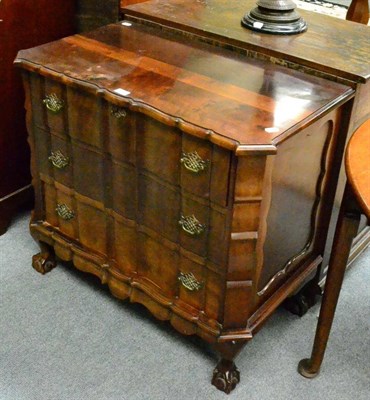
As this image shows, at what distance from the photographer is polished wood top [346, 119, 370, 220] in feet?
4.09

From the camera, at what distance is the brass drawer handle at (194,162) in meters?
1.45

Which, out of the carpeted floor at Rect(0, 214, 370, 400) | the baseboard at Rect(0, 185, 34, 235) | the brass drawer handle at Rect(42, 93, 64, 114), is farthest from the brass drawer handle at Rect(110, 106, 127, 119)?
the baseboard at Rect(0, 185, 34, 235)

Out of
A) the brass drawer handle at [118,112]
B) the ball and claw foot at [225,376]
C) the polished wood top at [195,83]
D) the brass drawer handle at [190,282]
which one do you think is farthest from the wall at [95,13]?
the ball and claw foot at [225,376]

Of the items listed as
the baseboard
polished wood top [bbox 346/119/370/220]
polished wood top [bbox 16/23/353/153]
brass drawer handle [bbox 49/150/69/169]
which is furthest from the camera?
the baseboard

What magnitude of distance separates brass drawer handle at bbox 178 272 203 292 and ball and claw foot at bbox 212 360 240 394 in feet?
0.72

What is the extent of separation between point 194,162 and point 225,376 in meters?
0.61

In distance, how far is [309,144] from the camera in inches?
62.3

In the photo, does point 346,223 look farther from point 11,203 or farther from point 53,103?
point 11,203

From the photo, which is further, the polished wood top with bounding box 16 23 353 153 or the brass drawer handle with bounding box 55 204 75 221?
the brass drawer handle with bounding box 55 204 75 221

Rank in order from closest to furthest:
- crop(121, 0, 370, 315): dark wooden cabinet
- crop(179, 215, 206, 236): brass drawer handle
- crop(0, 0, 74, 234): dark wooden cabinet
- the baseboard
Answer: crop(179, 215, 206, 236): brass drawer handle, crop(121, 0, 370, 315): dark wooden cabinet, crop(0, 0, 74, 234): dark wooden cabinet, the baseboard

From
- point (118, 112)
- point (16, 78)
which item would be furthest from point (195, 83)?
point (16, 78)

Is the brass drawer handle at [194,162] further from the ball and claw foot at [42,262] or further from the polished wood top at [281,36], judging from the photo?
the ball and claw foot at [42,262]

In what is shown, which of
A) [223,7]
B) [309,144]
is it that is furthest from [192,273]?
[223,7]

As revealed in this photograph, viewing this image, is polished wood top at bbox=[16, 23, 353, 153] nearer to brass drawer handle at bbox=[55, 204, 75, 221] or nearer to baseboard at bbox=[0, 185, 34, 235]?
brass drawer handle at bbox=[55, 204, 75, 221]
